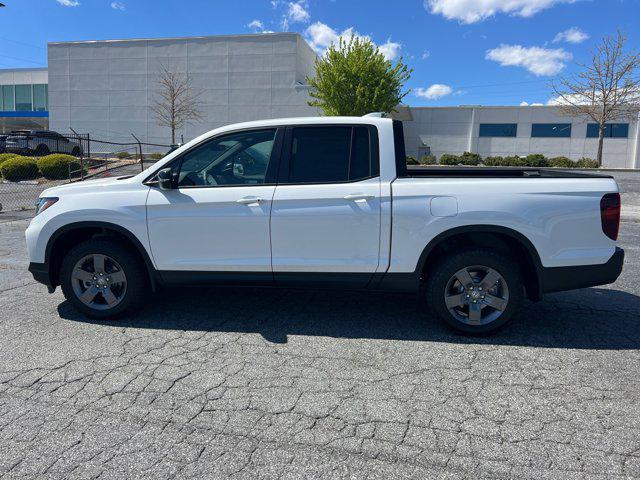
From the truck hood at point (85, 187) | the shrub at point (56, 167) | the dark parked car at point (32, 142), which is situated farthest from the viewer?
Answer: the dark parked car at point (32, 142)

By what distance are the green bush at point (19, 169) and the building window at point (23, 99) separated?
143 feet

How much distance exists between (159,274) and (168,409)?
170 centimetres

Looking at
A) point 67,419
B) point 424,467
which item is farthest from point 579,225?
point 67,419

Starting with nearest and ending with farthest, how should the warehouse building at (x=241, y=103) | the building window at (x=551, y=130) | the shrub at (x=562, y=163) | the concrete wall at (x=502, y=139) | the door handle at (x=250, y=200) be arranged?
1. the door handle at (x=250, y=200)
2. the shrub at (x=562, y=163)
3. the warehouse building at (x=241, y=103)
4. the concrete wall at (x=502, y=139)
5. the building window at (x=551, y=130)

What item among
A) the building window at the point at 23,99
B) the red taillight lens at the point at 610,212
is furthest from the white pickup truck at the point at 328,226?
the building window at the point at 23,99

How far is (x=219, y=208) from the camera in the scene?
14.0 feet

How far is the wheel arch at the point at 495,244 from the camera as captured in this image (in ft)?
13.3

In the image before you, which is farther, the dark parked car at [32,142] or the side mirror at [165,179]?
the dark parked car at [32,142]

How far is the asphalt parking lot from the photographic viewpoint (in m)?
2.55

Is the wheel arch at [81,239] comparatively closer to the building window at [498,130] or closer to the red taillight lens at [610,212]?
the red taillight lens at [610,212]

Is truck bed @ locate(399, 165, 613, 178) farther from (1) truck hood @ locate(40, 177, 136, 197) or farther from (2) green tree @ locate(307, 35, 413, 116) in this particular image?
(2) green tree @ locate(307, 35, 413, 116)

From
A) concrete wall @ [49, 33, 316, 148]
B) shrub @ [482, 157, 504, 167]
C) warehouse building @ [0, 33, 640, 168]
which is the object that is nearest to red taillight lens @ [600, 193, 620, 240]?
shrub @ [482, 157, 504, 167]

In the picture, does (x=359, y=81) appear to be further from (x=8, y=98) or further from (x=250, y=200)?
(x=8, y=98)

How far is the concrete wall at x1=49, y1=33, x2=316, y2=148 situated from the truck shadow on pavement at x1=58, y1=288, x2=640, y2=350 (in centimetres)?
3787
